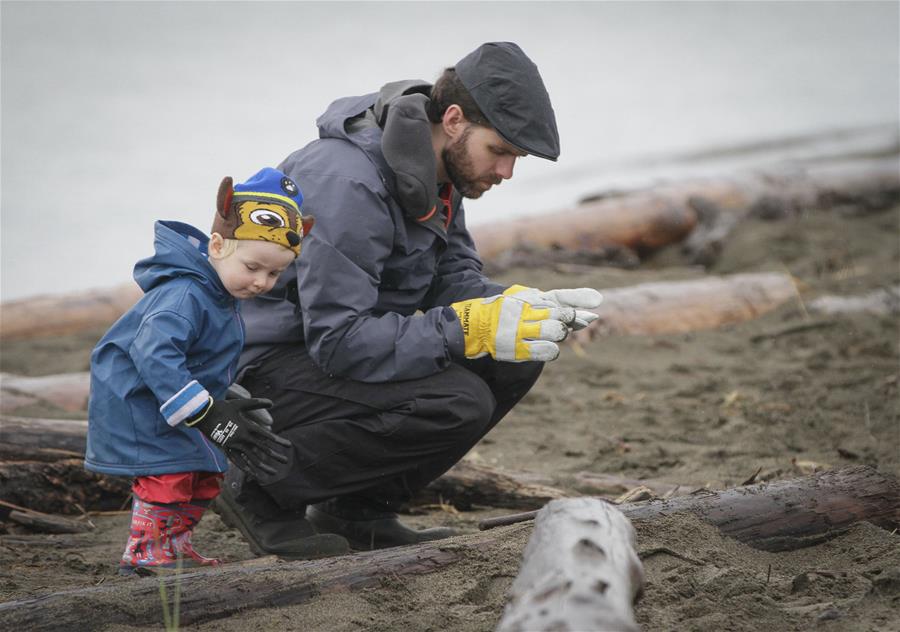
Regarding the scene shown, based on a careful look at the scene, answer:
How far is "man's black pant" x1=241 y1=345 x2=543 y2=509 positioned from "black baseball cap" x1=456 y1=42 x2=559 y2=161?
0.72 metres

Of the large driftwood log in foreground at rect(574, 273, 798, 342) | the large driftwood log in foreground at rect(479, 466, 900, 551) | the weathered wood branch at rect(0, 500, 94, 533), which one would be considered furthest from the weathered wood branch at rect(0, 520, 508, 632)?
the large driftwood log in foreground at rect(574, 273, 798, 342)

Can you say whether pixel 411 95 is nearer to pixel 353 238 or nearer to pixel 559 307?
pixel 353 238

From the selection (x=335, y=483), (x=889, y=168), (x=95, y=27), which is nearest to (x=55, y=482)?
(x=335, y=483)

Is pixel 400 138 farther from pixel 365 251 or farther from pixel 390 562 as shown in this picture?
pixel 390 562

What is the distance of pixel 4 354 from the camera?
5.90 meters

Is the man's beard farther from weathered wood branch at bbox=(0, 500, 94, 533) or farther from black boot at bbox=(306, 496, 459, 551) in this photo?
weathered wood branch at bbox=(0, 500, 94, 533)

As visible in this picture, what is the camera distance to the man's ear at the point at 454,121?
324 cm

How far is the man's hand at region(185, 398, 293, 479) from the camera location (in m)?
2.76

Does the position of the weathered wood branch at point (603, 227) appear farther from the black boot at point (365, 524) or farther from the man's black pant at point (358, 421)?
the man's black pant at point (358, 421)

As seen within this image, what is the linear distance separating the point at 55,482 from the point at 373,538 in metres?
1.10

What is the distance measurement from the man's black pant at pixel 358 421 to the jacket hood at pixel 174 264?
0.41m

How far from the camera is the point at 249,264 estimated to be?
2842 mm

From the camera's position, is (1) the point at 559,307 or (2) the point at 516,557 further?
(1) the point at 559,307

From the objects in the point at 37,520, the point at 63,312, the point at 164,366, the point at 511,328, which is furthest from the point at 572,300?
the point at 63,312
